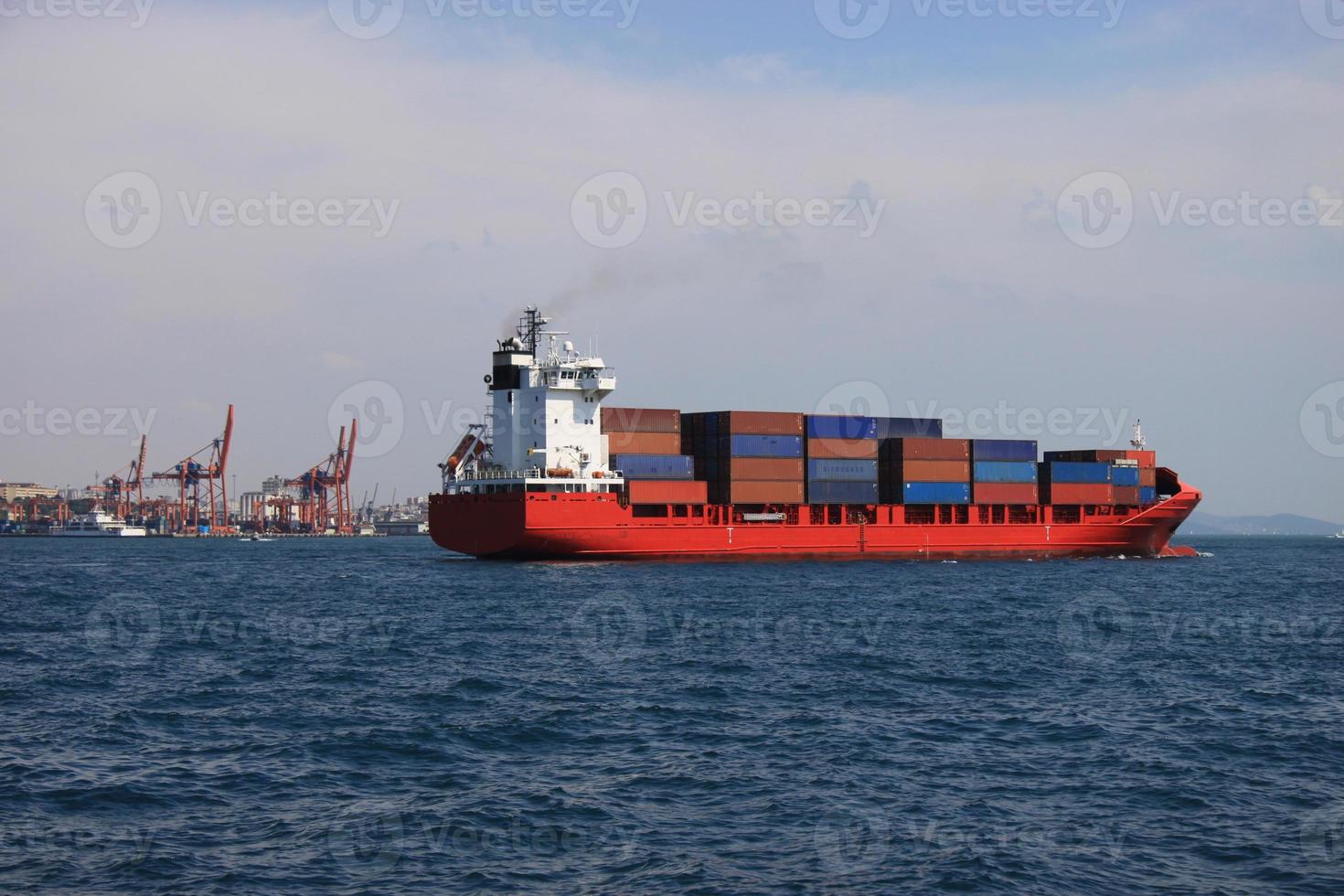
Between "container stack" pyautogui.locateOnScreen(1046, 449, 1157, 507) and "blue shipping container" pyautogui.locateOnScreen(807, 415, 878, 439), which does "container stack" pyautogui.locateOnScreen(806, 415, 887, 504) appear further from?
"container stack" pyautogui.locateOnScreen(1046, 449, 1157, 507)

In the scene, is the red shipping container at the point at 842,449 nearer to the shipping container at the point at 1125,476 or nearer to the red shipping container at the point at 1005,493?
the red shipping container at the point at 1005,493

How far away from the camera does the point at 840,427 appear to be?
237ft

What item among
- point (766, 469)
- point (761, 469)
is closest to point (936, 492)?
point (766, 469)

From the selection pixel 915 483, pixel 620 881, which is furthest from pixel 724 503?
pixel 620 881

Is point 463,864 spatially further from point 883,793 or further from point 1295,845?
point 1295,845

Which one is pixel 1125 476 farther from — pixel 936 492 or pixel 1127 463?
pixel 936 492

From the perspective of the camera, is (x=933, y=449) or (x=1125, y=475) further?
(x=1125, y=475)

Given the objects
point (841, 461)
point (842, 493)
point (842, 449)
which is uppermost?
point (842, 449)

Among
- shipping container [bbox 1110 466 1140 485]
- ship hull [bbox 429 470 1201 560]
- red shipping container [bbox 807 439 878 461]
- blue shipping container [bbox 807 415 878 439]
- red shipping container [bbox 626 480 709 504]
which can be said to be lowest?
ship hull [bbox 429 470 1201 560]

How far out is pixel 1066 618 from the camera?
43.9 m

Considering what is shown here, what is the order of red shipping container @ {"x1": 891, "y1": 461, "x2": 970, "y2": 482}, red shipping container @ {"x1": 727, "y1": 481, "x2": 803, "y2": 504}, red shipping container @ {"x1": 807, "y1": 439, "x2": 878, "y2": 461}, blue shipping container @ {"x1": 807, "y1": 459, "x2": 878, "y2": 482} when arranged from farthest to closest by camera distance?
1. red shipping container @ {"x1": 891, "y1": 461, "x2": 970, "y2": 482}
2. red shipping container @ {"x1": 807, "y1": 439, "x2": 878, "y2": 461}
3. blue shipping container @ {"x1": 807, "y1": 459, "x2": 878, "y2": 482}
4. red shipping container @ {"x1": 727, "y1": 481, "x2": 803, "y2": 504}

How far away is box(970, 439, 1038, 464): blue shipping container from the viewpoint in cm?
7594

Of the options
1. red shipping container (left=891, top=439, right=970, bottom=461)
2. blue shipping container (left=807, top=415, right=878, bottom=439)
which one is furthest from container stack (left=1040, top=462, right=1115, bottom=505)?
blue shipping container (left=807, top=415, right=878, bottom=439)

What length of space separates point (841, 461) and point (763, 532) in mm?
6955
